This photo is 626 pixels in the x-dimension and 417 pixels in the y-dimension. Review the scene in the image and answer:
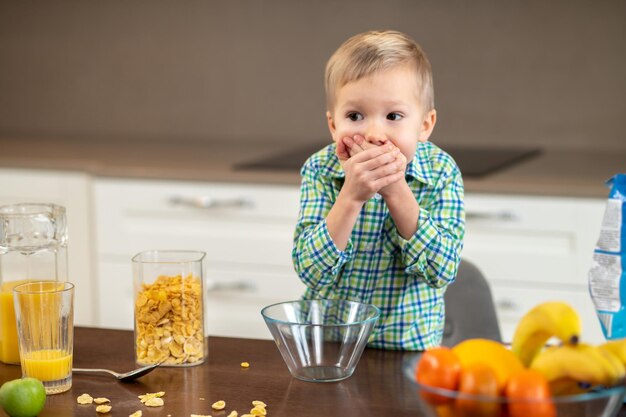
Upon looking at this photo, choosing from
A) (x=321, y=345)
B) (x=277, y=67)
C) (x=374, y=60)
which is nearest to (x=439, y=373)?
(x=321, y=345)

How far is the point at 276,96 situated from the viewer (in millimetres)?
3277

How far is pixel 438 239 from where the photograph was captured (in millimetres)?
1324

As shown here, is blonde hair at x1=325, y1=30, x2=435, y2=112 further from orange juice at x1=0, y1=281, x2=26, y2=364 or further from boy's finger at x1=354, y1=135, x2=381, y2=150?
orange juice at x1=0, y1=281, x2=26, y2=364

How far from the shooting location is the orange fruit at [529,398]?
82cm

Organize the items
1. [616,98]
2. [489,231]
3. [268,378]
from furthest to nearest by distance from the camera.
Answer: [616,98]
[489,231]
[268,378]

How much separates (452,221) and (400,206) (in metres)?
0.13

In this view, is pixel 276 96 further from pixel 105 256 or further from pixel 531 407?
pixel 531 407

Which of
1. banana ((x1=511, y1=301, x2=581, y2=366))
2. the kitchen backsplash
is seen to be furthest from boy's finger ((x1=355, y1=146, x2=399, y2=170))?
the kitchen backsplash

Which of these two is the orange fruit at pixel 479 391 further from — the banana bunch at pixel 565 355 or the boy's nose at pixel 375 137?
the boy's nose at pixel 375 137

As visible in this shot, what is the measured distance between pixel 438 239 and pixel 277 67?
2030 millimetres

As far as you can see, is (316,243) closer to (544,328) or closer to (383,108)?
(383,108)

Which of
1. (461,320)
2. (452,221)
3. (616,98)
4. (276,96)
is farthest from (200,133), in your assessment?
(452,221)

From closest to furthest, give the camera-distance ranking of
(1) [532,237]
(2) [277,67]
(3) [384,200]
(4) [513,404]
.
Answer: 1. (4) [513,404]
2. (3) [384,200]
3. (1) [532,237]
4. (2) [277,67]

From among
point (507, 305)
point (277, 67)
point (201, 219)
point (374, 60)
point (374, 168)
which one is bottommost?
point (507, 305)
